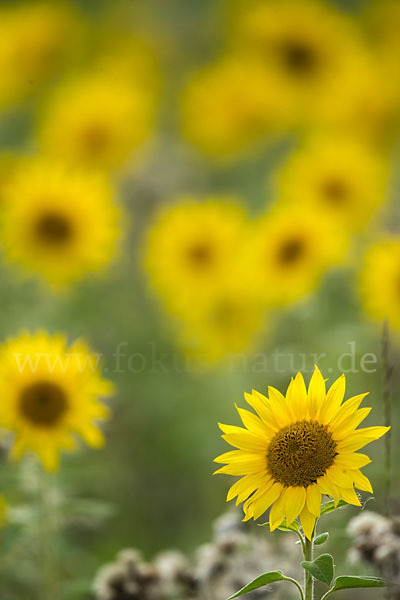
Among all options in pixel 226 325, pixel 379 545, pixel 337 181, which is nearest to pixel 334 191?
pixel 337 181

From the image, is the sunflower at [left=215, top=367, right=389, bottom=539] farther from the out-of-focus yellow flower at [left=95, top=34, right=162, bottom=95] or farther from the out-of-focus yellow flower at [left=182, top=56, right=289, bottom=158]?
the out-of-focus yellow flower at [left=95, top=34, right=162, bottom=95]

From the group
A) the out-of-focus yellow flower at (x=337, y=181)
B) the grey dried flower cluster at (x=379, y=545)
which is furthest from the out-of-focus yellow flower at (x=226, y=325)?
the grey dried flower cluster at (x=379, y=545)

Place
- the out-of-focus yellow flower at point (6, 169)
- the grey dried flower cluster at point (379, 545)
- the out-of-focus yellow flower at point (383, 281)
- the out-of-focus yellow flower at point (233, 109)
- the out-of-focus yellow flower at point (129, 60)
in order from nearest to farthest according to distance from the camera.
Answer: the grey dried flower cluster at point (379, 545) → the out-of-focus yellow flower at point (383, 281) → the out-of-focus yellow flower at point (6, 169) → the out-of-focus yellow flower at point (233, 109) → the out-of-focus yellow flower at point (129, 60)

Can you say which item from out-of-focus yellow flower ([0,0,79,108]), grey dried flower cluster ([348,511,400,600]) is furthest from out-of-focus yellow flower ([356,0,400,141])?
grey dried flower cluster ([348,511,400,600])

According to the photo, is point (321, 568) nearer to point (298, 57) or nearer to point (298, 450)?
point (298, 450)

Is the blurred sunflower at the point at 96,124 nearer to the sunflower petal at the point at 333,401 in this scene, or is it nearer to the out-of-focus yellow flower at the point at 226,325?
the out-of-focus yellow flower at the point at 226,325

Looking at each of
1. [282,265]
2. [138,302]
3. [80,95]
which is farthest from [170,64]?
[282,265]
